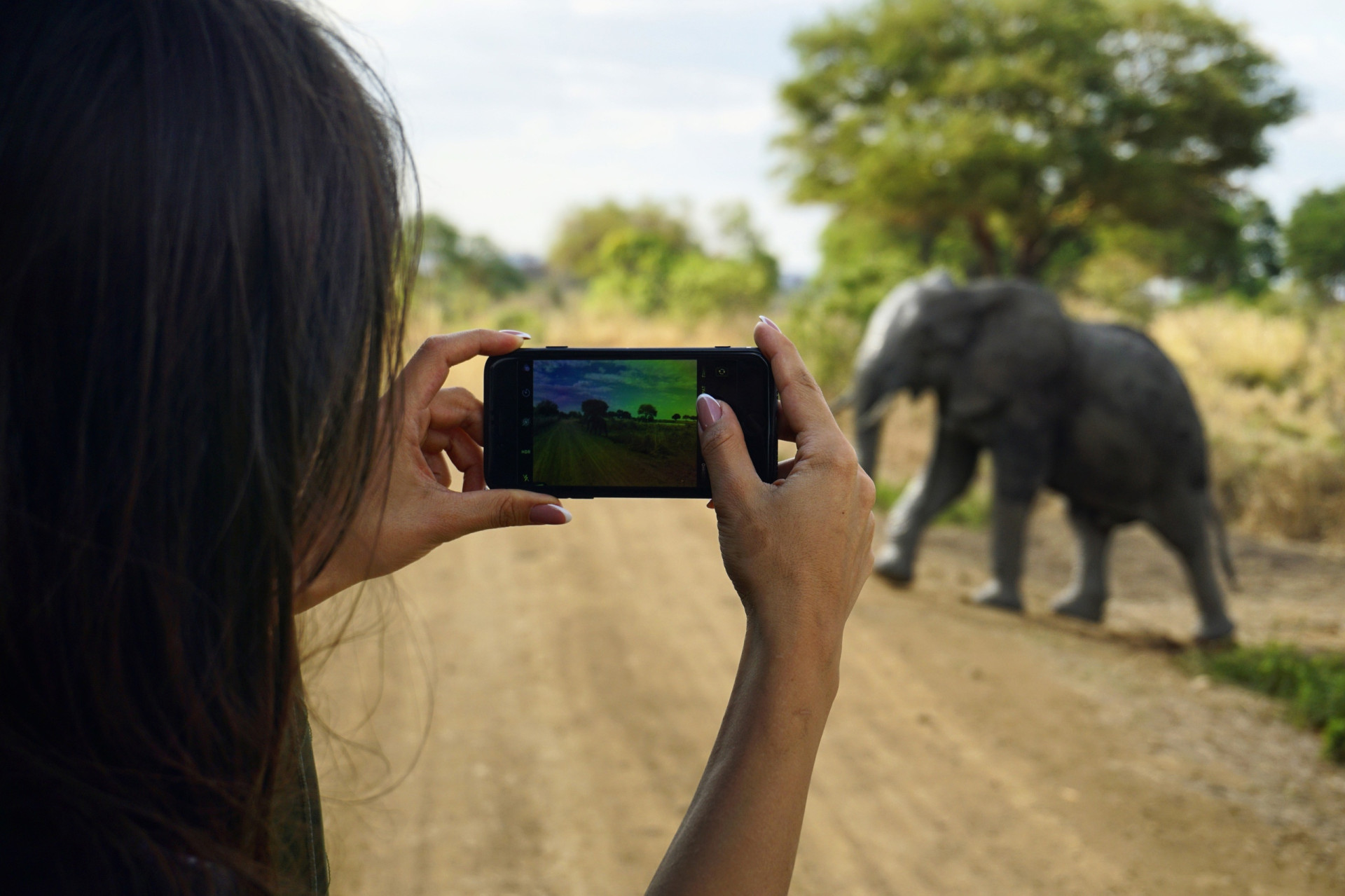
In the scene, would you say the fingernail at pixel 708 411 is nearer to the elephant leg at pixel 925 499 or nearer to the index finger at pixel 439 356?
the index finger at pixel 439 356

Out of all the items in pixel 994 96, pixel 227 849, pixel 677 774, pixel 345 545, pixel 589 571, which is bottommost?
pixel 677 774

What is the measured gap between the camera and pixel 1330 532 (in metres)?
7.21

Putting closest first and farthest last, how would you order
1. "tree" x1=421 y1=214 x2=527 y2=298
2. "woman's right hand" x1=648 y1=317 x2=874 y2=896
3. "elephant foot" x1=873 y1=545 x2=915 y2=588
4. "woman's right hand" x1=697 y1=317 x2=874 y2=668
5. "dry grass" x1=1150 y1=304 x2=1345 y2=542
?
"woman's right hand" x1=648 y1=317 x2=874 y2=896 → "woman's right hand" x1=697 y1=317 x2=874 y2=668 → "elephant foot" x1=873 y1=545 x2=915 y2=588 → "dry grass" x1=1150 y1=304 x2=1345 y2=542 → "tree" x1=421 y1=214 x2=527 y2=298

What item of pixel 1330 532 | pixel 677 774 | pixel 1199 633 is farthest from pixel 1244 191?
pixel 677 774

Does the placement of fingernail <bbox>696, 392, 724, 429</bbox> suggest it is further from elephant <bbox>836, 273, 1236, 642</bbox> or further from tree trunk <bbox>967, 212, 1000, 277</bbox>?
tree trunk <bbox>967, 212, 1000, 277</bbox>

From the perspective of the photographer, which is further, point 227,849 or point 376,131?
point 376,131

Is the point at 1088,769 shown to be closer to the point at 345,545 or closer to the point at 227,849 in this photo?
the point at 345,545

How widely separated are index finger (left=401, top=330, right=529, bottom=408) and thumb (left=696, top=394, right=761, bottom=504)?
0.99 ft

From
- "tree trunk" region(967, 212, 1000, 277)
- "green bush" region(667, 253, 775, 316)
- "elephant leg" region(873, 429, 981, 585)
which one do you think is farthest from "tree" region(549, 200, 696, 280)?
"elephant leg" region(873, 429, 981, 585)

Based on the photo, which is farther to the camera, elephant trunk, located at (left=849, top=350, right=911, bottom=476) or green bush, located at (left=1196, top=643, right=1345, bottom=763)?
elephant trunk, located at (left=849, top=350, right=911, bottom=476)

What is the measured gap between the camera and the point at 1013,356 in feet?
18.1

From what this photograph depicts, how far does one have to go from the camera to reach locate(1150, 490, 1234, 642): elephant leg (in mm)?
5293

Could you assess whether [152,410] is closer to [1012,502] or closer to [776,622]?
[776,622]

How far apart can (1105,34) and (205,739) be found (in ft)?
51.5
